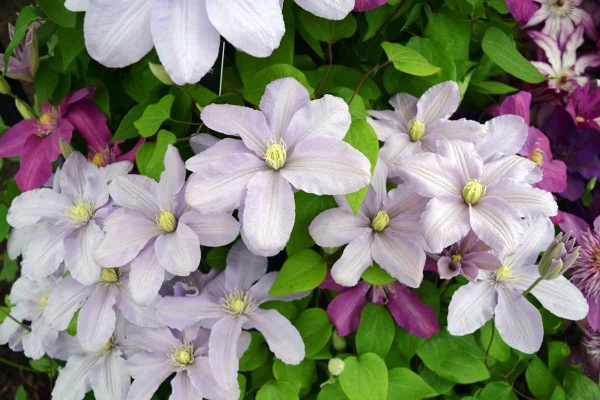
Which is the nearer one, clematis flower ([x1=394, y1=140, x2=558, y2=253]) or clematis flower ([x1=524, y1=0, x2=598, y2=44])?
clematis flower ([x1=394, y1=140, x2=558, y2=253])

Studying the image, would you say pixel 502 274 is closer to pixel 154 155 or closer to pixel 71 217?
pixel 154 155

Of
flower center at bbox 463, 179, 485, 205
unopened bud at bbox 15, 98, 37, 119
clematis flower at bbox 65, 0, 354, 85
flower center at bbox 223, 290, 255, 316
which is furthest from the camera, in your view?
unopened bud at bbox 15, 98, 37, 119

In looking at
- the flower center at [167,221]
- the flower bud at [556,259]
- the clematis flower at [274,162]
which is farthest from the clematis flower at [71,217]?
the flower bud at [556,259]

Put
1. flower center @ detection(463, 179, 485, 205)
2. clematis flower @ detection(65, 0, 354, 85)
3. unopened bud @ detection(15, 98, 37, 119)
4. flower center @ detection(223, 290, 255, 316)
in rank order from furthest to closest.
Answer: unopened bud @ detection(15, 98, 37, 119) → flower center @ detection(223, 290, 255, 316) → flower center @ detection(463, 179, 485, 205) → clematis flower @ detection(65, 0, 354, 85)

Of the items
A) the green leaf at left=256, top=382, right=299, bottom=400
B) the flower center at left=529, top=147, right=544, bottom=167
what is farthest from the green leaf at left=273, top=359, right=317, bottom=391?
the flower center at left=529, top=147, right=544, bottom=167

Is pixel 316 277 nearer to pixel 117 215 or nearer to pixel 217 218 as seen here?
pixel 217 218

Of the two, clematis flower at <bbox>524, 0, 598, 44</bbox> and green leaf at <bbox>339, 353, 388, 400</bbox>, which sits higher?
clematis flower at <bbox>524, 0, 598, 44</bbox>

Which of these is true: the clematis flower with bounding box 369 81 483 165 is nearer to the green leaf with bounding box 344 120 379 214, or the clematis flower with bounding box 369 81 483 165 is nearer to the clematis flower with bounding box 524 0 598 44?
the green leaf with bounding box 344 120 379 214
